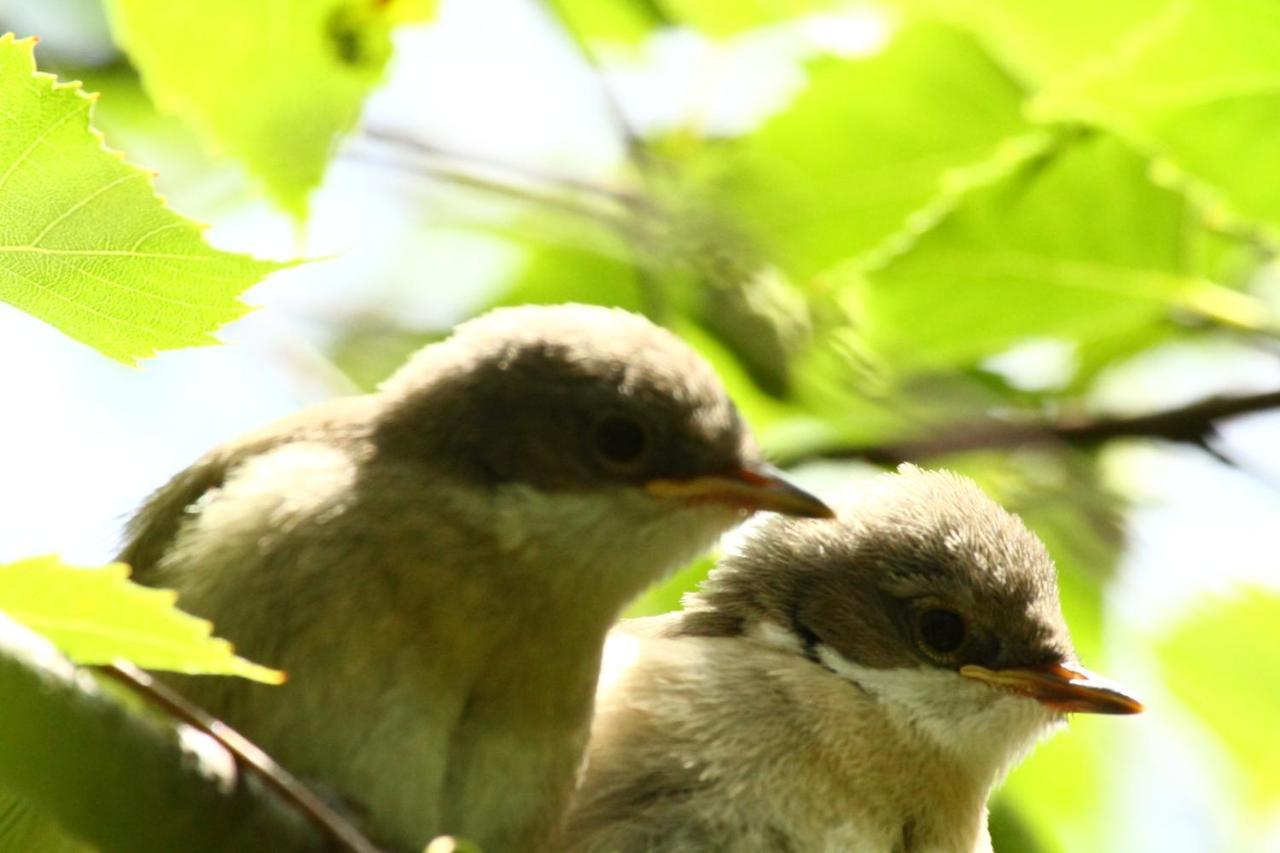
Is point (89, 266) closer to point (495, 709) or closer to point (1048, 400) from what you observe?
point (495, 709)

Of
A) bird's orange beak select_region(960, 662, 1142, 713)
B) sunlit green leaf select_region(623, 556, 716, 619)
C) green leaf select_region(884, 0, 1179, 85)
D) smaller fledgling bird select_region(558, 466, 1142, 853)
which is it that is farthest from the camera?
sunlit green leaf select_region(623, 556, 716, 619)

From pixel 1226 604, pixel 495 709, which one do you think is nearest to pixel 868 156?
pixel 1226 604

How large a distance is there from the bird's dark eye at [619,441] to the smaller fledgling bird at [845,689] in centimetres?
63

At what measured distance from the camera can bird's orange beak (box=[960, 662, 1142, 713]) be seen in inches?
173

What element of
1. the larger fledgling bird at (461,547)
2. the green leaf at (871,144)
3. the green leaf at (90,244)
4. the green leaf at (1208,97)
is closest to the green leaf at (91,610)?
the green leaf at (90,244)

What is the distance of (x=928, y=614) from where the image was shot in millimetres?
4625

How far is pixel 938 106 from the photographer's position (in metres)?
5.16

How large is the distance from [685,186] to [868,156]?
2.22 ft

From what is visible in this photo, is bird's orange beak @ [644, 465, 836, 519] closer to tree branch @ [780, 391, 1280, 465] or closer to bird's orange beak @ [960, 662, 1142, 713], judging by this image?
bird's orange beak @ [960, 662, 1142, 713]

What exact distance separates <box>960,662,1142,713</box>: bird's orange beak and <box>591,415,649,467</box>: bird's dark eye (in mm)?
1163

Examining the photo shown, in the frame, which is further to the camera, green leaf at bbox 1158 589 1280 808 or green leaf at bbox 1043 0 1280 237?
green leaf at bbox 1158 589 1280 808

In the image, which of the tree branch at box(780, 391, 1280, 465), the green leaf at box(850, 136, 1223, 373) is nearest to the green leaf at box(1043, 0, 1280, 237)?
the green leaf at box(850, 136, 1223, 373)

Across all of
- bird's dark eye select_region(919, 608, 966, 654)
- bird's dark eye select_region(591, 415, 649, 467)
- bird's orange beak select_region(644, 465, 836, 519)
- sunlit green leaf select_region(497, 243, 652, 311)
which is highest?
sunlit green leaf select_region(497, 243, 652, 311)

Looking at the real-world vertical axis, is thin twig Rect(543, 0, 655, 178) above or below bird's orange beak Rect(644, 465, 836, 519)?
above
